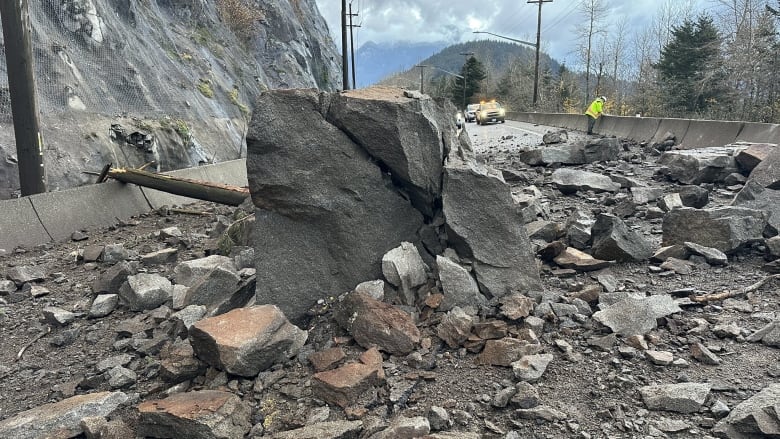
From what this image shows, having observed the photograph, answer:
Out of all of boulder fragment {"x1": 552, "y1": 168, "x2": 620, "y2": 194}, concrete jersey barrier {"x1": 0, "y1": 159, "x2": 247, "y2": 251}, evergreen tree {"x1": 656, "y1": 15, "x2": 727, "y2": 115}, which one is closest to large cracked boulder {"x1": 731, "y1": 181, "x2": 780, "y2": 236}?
boulder fragment {"x1": 552, "y1": 168, "x2": 620, "y2": 194}

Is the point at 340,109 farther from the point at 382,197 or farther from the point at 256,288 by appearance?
the point at 256,288

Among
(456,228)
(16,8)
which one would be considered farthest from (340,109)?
(16,8)

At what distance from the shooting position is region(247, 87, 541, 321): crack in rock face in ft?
12.8

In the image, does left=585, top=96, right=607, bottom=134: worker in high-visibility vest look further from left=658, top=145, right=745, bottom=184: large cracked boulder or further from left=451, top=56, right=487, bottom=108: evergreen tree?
left=451, top=56, right=487, bottom=108: evergreen tree

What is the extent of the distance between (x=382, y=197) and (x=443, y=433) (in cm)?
209

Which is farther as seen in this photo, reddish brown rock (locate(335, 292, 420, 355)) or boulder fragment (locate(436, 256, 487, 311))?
boulder fragment (locate(436, 256, 487, 311))

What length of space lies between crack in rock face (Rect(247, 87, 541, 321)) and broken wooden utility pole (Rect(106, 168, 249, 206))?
3.59m

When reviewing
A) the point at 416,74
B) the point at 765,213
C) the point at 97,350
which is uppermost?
the point at 416,74

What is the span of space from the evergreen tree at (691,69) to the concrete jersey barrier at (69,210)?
27.0 meters

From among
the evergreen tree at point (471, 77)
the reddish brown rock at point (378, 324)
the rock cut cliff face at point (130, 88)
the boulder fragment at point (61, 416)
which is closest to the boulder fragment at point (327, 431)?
the reddish brown rock at point (378, 324)

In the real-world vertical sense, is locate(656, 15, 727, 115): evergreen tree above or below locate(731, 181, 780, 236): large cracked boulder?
above

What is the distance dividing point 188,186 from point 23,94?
8.59 feet

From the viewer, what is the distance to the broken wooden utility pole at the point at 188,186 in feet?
24.5

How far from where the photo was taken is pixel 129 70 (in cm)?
1233
